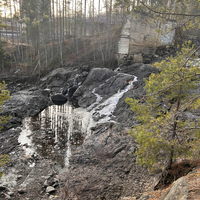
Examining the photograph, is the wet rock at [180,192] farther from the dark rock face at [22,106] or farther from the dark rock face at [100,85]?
the dark rock face at [100,85]

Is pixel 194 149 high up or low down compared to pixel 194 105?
down

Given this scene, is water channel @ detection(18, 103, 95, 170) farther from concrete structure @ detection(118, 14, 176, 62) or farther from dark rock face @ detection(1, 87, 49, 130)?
concrete structure @ detection(118, 14, 176, 62)

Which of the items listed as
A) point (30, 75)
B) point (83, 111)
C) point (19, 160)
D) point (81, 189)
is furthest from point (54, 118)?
point (30, 75)

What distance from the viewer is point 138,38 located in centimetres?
2453

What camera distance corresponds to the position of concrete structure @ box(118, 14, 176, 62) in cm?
2411

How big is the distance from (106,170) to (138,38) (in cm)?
2062

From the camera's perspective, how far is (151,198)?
5227 millimetres

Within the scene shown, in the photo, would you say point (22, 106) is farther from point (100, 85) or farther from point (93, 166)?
point (93, 166)

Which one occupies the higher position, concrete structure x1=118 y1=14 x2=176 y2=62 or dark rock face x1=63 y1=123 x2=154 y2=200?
concrete structure x1=118 y1=14 x2=176 y2=62

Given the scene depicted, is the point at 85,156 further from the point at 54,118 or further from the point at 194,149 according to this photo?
the point at 54,118

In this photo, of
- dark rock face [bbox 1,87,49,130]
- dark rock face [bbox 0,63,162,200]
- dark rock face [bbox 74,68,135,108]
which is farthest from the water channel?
dark rock face [bbox 74,68,135,108]

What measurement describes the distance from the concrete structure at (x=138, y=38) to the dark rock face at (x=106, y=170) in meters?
16.5

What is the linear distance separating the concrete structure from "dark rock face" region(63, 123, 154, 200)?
16492mm

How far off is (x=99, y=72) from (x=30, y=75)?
12364 millimetres
